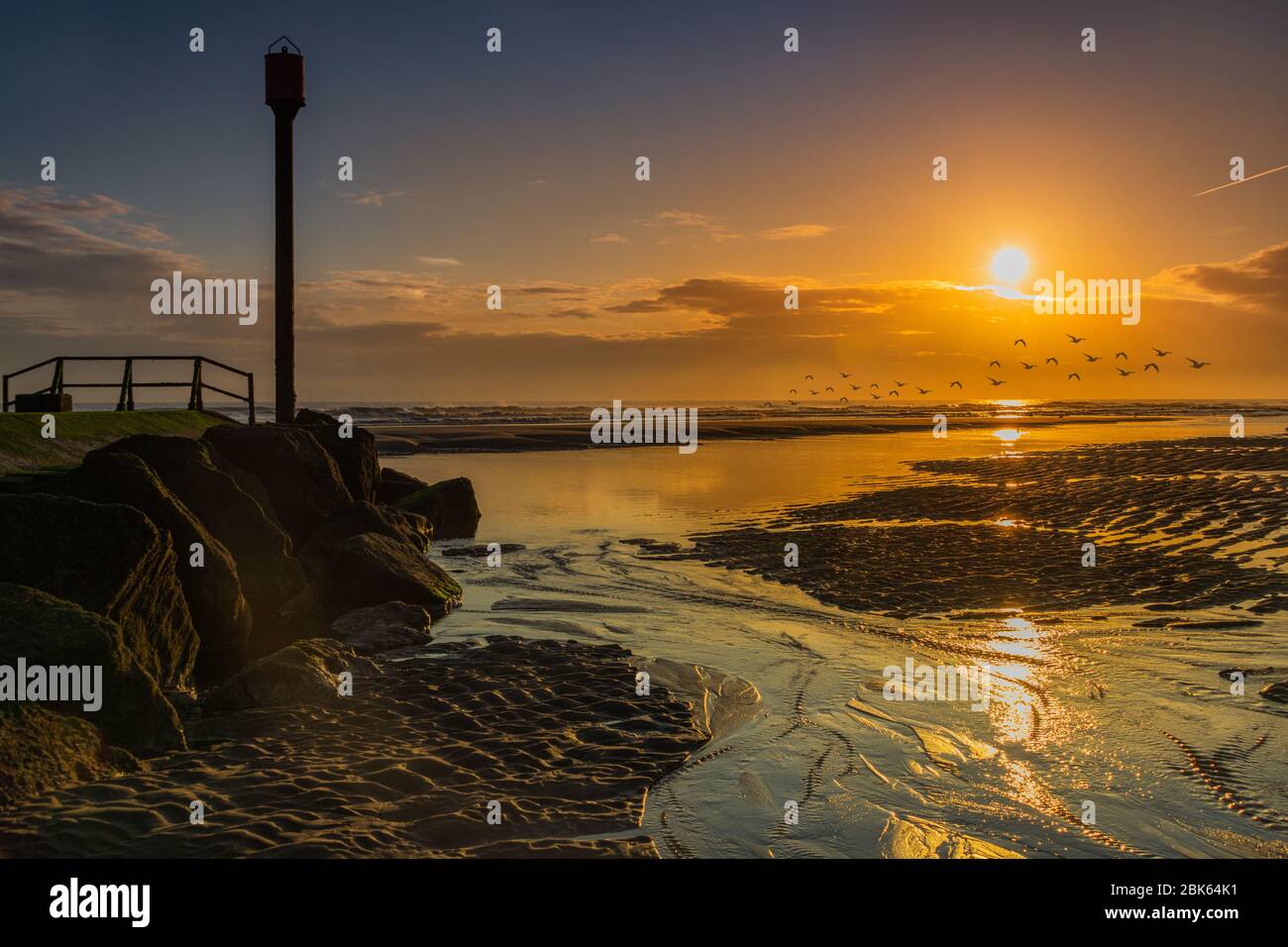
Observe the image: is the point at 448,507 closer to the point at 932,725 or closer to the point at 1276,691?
the point at 932,725

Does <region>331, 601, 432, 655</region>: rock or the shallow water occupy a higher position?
<region>331, 601, 432, 655</region>: rock

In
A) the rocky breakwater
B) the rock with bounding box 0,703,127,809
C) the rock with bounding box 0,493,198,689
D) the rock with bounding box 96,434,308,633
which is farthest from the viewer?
the rock with bounding box 96,434,308,633

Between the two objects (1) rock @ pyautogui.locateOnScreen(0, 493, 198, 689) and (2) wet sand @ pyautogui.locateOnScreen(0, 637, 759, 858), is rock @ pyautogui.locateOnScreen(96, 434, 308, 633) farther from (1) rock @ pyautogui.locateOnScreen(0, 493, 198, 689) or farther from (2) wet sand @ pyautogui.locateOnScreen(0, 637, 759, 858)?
(2) wet sand @ pyautogui.locateOnScreen(0, 637, 759, 858)

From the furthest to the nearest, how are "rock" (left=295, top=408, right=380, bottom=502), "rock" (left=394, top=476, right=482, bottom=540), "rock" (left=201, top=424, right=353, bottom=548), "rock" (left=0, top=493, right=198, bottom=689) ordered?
1. "rock" (left=394, top=476, right=482, bottom=540)
2. "rock" (left=295, top=408, right=380, bottom=502)
3. "rock" (left=201, top=424, right=353, bottom=548)
4. "rock" (left=0, top=493, right=198, bottom=689)

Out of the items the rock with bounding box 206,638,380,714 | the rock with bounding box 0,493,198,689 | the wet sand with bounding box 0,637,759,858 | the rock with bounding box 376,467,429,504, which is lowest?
the wet sand with bounding box 0,637,759,858

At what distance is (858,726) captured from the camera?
25.3 feet

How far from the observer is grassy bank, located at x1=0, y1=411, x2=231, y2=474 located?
15602 mm

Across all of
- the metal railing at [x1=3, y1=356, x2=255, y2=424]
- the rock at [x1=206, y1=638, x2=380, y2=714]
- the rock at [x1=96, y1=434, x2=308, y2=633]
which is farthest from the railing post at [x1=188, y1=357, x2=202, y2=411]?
the rock at [x1=206, y1=638, x2=380, y2=714]

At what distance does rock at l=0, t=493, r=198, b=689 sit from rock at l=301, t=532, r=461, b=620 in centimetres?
338

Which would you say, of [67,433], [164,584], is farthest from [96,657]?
[67,433]

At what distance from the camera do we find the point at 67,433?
17969 mm

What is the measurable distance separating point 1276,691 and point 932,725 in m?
3.44

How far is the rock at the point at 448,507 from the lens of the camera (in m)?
19.6
